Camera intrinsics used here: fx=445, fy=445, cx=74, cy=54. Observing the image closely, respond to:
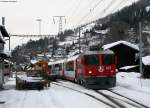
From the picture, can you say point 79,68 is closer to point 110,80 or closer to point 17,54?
point 110,80

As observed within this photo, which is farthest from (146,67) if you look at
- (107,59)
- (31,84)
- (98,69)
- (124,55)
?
(124,55)

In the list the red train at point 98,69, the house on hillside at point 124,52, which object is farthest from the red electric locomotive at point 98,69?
the house on hillside at point 124,52

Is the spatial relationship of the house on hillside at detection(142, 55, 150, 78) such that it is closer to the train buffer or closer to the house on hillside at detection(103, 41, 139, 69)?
the train buffer

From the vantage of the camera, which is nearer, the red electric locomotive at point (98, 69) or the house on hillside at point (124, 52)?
the red electric locomotive at point (98, 69)

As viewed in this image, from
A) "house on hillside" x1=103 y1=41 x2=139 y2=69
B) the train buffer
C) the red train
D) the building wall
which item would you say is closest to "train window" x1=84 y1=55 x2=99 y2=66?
the red train

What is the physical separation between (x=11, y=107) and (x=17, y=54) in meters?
88.1

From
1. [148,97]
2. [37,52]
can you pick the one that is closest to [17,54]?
[37,52]

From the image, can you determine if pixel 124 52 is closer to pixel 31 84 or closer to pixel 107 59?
pixel 107 59

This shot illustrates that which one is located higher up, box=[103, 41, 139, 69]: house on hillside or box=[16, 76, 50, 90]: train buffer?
box=[103, 41, 139, 69]: house on hillside

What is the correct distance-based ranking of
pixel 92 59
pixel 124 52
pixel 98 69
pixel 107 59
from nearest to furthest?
pixel 98 69, pixel 92 59, pixel 107 59, pixel 124 52

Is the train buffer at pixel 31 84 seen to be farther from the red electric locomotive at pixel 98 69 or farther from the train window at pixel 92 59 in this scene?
the train window at pixel 92 59

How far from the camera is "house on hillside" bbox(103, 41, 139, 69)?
66938 mm

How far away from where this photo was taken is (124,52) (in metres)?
67.6

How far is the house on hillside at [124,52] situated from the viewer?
66938 mm
